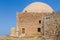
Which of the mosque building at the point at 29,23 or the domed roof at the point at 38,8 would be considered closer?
the mosque building at the point at 29,23

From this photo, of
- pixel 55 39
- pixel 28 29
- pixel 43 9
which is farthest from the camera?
pixel 43 9

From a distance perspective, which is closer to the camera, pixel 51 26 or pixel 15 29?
pixel 51 26

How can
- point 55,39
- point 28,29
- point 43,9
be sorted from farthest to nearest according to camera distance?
1. point 43,9
2. point 28,29
3. point 55,39

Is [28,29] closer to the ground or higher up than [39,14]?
closer to the ground

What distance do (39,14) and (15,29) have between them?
4.56m

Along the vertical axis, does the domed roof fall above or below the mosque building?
above

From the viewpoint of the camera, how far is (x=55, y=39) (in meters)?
15.3

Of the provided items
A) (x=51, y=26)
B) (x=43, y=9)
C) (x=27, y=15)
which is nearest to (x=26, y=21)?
(x=27, y=15)

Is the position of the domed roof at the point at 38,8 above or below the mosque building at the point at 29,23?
above

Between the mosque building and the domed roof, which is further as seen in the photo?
the domed roof

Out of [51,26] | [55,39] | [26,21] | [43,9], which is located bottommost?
[55,39]

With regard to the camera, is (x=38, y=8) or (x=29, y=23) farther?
(x=38, y=8)

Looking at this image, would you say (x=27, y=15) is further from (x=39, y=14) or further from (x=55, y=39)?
(x=55, y=39)

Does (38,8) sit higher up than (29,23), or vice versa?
(38,8)
